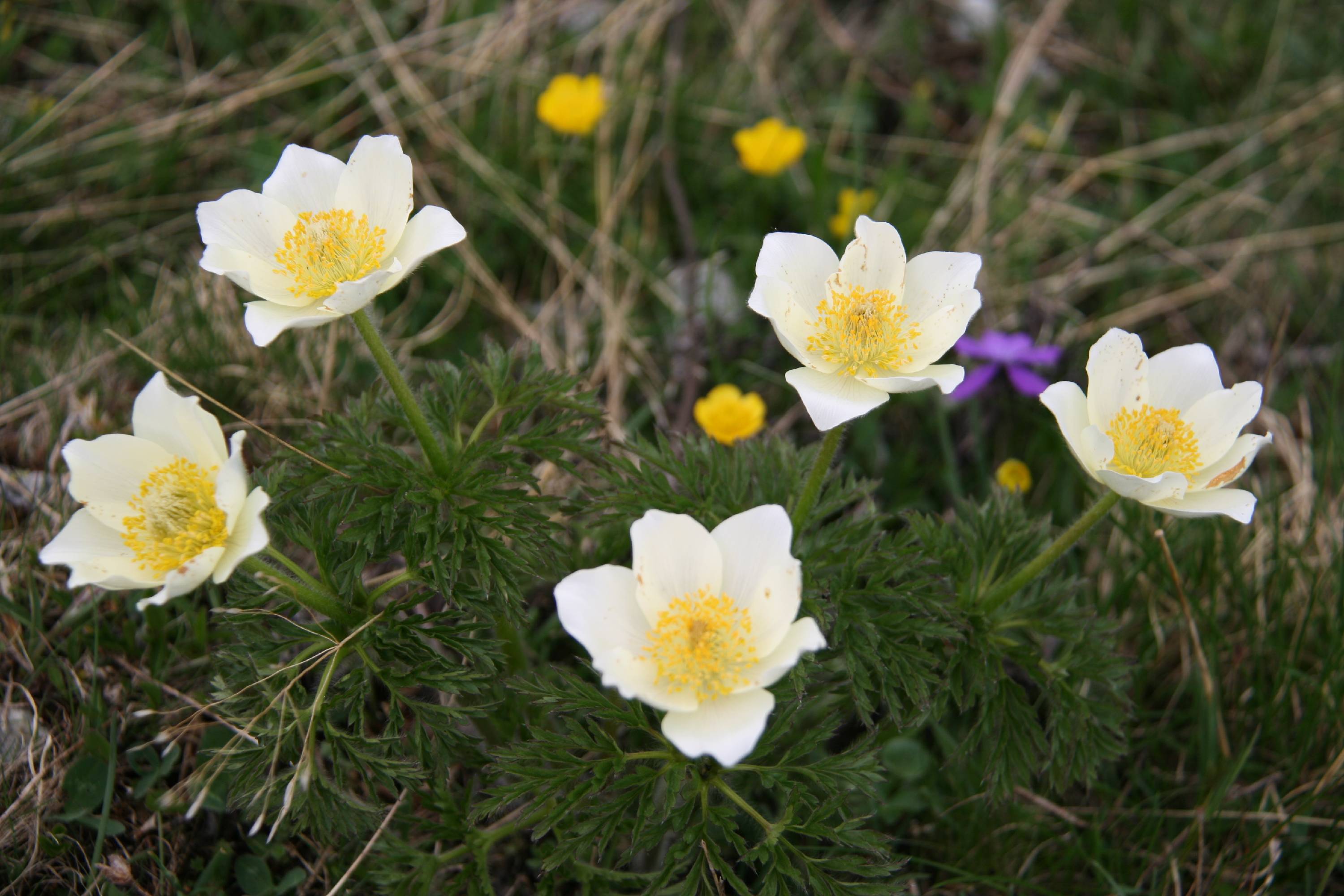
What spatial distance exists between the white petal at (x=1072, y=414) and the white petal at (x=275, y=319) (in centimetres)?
136

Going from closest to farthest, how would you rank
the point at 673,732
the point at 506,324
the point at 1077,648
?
the point at 673,732, the point at 1077,648, the point at 506,324

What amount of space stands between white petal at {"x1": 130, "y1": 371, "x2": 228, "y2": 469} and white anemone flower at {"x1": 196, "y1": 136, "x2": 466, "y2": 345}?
0.20m

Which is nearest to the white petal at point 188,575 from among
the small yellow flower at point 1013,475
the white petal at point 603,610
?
the white petal at point 603,610

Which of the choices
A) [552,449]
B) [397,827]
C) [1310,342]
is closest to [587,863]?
[397,827]

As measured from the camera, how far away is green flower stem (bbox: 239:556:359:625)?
194 cm

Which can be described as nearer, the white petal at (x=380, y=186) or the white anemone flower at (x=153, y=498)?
the white anemone flower at (x=153, y=498)

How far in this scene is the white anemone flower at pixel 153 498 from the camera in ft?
6.32

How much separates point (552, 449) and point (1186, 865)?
1.89 metres

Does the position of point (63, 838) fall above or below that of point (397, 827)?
above

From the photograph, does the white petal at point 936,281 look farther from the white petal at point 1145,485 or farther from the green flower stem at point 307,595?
the green flower stem at point 307,595

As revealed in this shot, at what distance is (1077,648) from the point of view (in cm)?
237

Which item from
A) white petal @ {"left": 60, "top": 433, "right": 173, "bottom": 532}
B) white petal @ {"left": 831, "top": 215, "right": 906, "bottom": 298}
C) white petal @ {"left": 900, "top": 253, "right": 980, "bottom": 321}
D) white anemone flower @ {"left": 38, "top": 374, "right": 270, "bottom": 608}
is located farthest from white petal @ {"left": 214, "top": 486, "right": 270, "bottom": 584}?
white petal @ {"left": 900, "top": 253, "right": 980, "bottom": 321}

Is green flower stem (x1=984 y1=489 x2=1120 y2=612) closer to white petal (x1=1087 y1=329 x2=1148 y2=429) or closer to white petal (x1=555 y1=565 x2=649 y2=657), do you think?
white petal (x1=1087 y1=329 x2=1148 y2=429)

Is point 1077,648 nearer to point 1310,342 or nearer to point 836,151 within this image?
point 1310,342
